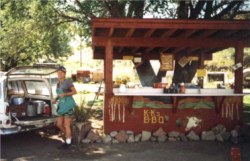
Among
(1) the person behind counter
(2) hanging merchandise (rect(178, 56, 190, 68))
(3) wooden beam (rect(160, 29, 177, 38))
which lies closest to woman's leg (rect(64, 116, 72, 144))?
(1) the person behind counter

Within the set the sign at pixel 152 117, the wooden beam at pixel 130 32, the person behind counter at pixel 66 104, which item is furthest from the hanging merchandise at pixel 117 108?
the wooden beam at pixel 130 32

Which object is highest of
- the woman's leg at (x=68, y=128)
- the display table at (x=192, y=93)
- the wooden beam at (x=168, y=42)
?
the wooden beam at (x=168, y=42)

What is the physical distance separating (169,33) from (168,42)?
31 centimetres

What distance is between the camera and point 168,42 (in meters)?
9.88

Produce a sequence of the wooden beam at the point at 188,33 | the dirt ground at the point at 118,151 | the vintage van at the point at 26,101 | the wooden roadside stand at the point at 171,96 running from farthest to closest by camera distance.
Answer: the wooden roadside stand at the point at 171,96
the wooden beam at the point at 188,33
the vintage van at the point at 26,101
the dirt ground at the point at 118,151

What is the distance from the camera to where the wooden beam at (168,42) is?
32.0ft

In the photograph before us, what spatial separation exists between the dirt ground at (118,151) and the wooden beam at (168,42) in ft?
7.71

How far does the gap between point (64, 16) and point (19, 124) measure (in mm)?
7394

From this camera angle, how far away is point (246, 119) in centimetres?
1335

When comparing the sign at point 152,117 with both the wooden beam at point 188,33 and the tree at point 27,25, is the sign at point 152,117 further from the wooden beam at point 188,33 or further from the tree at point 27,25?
the tree at point 27,25

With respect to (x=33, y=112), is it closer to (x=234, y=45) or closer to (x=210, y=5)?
(x=234, y=45)

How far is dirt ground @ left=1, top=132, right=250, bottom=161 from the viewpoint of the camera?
7914 millimetres

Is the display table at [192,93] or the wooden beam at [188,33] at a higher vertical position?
the wooden beam at [188,33]

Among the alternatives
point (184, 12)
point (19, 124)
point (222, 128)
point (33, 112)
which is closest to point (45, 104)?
point (33, 112)
